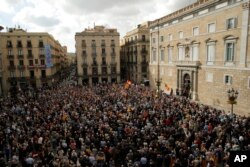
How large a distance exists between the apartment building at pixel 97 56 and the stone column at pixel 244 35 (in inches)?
1341

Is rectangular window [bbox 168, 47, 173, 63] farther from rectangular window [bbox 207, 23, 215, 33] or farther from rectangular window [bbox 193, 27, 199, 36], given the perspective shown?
rectangular window [bbox 207, 23, 215, 33]

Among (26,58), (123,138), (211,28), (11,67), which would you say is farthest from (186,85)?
(11,67)

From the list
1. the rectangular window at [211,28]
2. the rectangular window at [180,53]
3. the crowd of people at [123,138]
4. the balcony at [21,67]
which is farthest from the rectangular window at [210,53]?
the balcony at [21,67]

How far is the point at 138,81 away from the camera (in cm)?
5294

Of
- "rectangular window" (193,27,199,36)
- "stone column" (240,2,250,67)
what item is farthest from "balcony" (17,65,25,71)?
"stone column" (240,2,250,67)

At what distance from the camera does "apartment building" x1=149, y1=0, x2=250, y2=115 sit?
22641mm

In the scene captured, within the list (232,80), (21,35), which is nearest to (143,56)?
(21,35)

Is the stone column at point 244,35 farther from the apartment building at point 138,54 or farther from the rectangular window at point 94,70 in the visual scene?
the rectangular window at point 94,70

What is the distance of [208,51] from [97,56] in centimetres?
3029

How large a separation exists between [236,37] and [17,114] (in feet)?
77.7

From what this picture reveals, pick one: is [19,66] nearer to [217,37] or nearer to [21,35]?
[21,35]

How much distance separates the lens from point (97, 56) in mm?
52750

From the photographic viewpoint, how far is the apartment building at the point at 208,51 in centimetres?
2264

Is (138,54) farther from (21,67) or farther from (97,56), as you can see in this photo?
(21,67)
